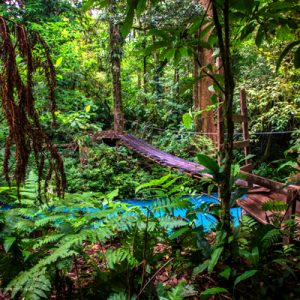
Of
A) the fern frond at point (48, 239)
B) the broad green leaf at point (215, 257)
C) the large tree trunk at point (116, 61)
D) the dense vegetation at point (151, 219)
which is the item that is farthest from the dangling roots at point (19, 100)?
the large tree trunk at point (116, 61)

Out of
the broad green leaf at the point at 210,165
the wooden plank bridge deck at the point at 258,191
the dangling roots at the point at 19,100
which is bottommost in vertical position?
the wooden plank bridge deck at the point at 258,191

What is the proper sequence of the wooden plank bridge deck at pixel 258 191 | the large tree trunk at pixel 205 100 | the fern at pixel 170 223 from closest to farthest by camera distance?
the fern at pixel 170 223
the wooden plank bridge deck at pixel 258 191
the large tree trunk at pixel 205 100

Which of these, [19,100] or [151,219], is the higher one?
Result: [19,100]

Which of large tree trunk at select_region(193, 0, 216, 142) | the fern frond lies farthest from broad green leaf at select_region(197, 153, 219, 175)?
large tree trunk at select_region(193, 0, 216, 142)

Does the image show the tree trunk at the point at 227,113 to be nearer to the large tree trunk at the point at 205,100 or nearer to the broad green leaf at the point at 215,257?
the broad green leaf at the point at 215,257

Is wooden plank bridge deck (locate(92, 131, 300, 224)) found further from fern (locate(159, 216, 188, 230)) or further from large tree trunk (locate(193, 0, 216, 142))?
large tree trunk (locate(193, 0, 216, 142))

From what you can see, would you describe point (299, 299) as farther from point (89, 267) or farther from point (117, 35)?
point (117, 35)

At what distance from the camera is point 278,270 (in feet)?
3.15

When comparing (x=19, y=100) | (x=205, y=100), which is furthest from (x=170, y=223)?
(x=205, y=100)

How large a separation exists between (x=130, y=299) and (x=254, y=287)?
1.34 ft

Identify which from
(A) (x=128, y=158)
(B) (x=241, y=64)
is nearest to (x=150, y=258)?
(A) (x=128, y=158)

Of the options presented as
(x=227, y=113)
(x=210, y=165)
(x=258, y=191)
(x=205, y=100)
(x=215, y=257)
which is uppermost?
(x=205, y=100)

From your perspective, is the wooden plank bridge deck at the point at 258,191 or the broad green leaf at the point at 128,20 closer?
the broad green leaf at the point at 128,20

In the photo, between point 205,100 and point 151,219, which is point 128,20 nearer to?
point 151,219
